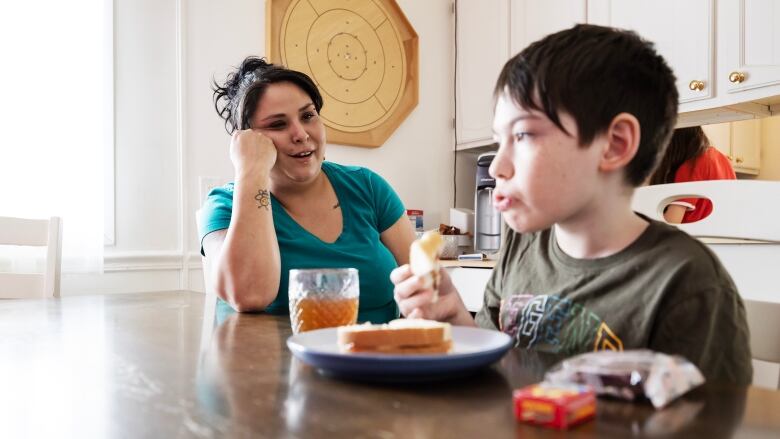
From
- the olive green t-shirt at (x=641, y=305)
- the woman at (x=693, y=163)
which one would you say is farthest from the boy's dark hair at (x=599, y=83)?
the woman at (x=693, y=163)

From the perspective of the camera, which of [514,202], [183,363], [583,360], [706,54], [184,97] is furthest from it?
[184,97]

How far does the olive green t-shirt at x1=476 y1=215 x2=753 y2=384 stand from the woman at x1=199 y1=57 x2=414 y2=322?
448 mm

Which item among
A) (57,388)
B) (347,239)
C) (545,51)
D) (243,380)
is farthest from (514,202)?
(347,239)

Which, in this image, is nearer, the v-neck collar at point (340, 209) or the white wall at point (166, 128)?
the v-neck collar at point (340, 209)

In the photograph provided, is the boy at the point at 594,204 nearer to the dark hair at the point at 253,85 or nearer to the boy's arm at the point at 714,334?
the boy's arm at the point at 714,334

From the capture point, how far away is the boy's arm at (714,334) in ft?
2.21

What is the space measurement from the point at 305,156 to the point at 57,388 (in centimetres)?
92

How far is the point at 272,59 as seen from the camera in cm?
276

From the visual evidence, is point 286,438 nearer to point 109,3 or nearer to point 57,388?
point 57,388

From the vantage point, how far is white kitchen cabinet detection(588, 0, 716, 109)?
7.52 feet

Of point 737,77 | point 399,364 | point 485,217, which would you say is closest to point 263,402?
point 399,364

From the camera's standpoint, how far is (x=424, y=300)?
2.47 ft

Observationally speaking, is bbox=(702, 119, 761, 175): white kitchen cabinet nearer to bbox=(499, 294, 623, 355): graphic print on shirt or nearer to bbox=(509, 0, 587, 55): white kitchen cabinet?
bbox=(509, 0, 587, 55): white kitchen cabinet

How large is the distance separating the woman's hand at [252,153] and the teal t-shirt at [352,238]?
0.12 m
